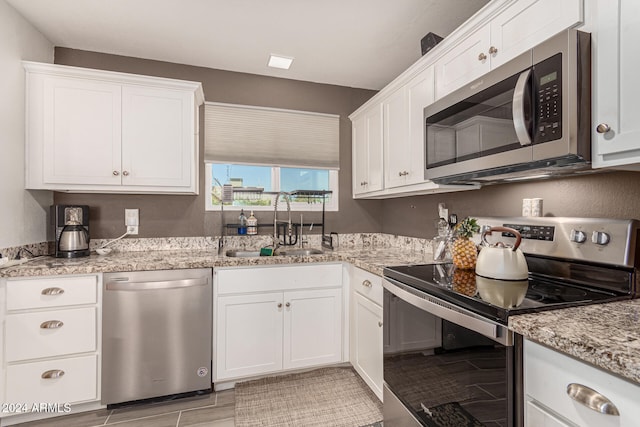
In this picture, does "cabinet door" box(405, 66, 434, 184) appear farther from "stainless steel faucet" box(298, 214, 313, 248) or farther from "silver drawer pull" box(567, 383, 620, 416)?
"silver drawer pull" box(567, 383, 620, 416)

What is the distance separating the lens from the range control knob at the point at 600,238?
46.9 inches

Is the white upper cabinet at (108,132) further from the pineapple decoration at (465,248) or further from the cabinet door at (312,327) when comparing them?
the pineapple decoration at (465,248)

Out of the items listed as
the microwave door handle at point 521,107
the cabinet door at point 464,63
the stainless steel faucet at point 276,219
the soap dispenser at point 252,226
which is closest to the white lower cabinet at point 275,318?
the stainless steel faucet at point 276,219

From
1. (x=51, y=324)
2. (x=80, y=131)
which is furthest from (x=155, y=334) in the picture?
(x=80, y=131)

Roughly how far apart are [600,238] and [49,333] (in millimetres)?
2833

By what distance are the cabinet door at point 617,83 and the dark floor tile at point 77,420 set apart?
2826mm

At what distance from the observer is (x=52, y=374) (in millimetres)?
1841

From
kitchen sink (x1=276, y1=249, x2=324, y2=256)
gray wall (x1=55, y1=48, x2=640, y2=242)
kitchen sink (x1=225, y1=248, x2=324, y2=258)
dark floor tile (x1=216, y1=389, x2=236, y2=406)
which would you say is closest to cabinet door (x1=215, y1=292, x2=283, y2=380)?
dark floor tile (x1=216, y1=389, x2=236, y2=406)

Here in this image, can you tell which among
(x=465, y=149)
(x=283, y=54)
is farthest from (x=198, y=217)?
(x=465, y=149)

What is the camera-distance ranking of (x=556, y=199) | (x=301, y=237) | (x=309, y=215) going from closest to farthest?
(x=556, y=199) → (x=301, y=237) → (x=309, y=215)

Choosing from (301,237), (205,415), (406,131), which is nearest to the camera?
(205,415)

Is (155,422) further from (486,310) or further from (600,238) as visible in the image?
(600,238)

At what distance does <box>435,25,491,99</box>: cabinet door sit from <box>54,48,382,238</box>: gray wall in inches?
56.6

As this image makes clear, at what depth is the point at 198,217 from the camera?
8.99ft
